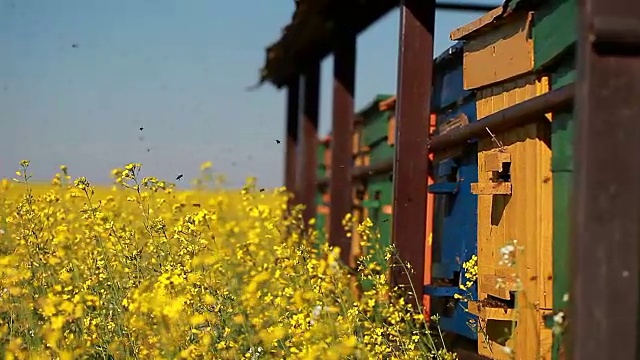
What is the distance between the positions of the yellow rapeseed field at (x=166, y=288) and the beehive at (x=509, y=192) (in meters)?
0.33

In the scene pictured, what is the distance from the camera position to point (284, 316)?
362 centimetres

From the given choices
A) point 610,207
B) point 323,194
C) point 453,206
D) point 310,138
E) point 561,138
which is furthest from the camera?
point 323,194

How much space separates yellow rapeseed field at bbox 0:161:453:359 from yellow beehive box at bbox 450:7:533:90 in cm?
101

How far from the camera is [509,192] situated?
3855 millimetres

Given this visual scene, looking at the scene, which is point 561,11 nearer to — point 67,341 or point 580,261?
point 580,261

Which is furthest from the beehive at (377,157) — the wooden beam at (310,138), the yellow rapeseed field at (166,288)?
the yellow rapeseed field at (166,288)

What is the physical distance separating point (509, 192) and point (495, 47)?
0.68 meters

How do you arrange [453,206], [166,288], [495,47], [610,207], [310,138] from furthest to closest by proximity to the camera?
[310,138] → [453,206] → [495,47] → [166,288] → [610,207]

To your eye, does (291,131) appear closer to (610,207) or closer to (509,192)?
(509,192)

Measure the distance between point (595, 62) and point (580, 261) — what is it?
46 centimetres

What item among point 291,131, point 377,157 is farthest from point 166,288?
point 291,131

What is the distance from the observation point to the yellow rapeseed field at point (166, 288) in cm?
327

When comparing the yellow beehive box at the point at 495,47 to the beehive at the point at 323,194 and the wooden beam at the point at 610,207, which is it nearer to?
the wooden beam at the point at 610,207

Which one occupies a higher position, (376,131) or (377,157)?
(376,131)
